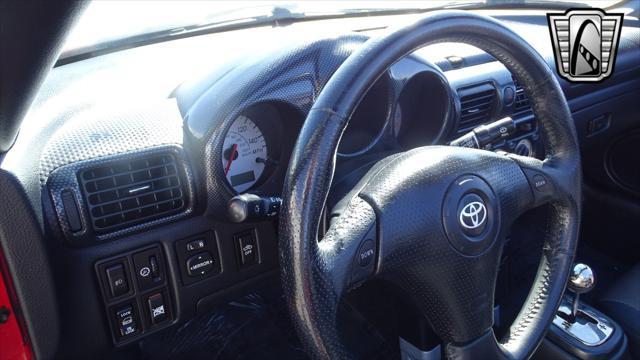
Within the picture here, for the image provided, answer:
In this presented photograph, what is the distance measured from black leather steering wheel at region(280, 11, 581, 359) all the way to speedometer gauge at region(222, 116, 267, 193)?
1.39 ft

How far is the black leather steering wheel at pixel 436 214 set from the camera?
0.96 metres

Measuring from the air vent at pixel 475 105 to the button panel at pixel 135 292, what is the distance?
40.7 inches

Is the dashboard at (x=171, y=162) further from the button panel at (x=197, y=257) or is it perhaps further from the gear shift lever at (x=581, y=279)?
the gear shift lever at (x=581, y=279)

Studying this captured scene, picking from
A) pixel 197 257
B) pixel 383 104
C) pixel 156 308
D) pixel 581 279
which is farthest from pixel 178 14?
pixel 581 279

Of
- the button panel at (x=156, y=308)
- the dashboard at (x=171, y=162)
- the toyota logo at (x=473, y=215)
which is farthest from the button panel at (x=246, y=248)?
the toyota logo at (x=473, y=215)

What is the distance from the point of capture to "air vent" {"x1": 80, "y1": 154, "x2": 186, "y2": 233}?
1242 mm

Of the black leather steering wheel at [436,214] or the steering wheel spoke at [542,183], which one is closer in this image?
the black leather steering wheel at [436,214]

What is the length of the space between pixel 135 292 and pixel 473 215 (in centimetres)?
80

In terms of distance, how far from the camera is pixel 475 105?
1911mm

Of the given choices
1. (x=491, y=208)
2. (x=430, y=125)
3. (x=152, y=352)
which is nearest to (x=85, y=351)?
(x=152, y=352)

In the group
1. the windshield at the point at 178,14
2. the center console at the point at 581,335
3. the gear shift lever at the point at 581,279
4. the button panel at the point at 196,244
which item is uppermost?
the windshield at the point at 178,14

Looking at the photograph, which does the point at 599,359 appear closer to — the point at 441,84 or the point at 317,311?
the point at 441,84
